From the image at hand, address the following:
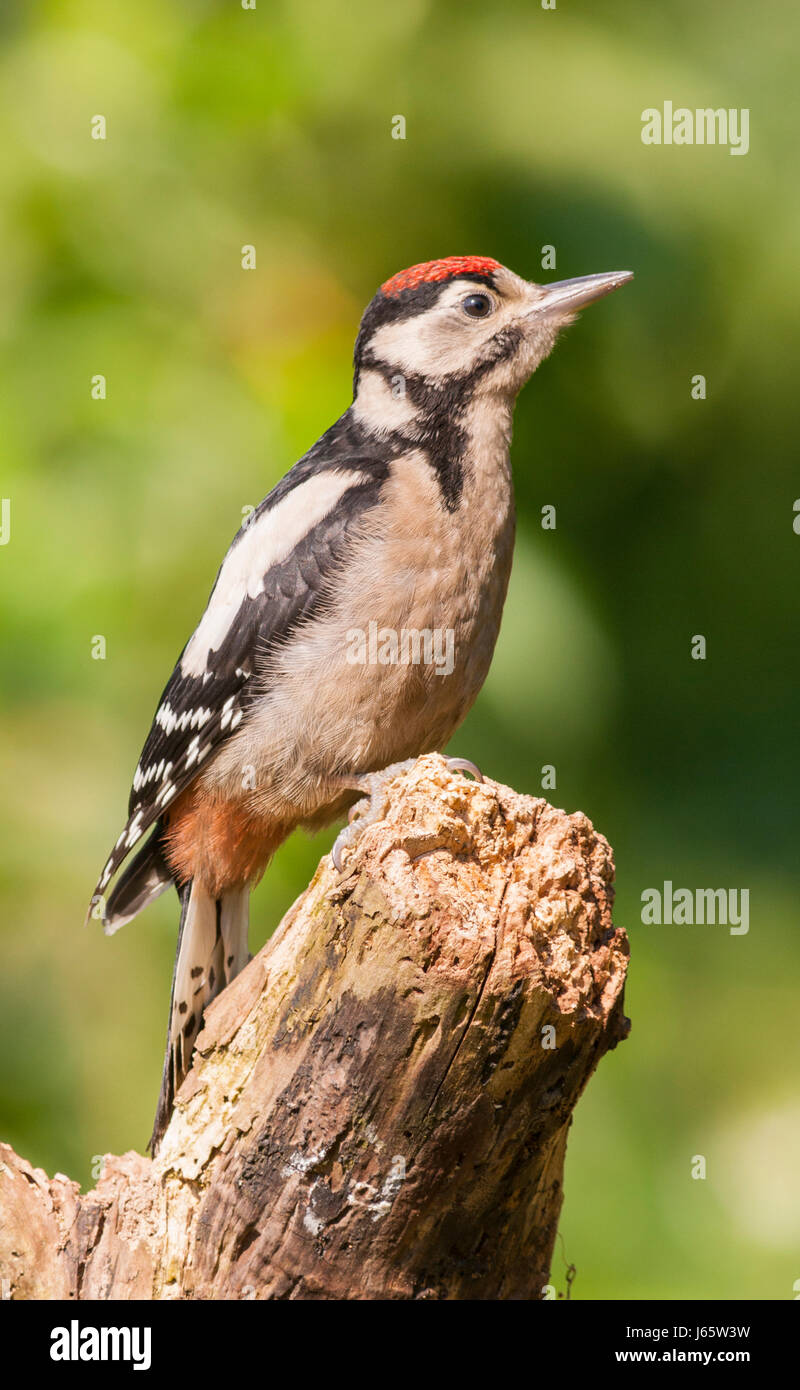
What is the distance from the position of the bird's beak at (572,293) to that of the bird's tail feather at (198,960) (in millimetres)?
1875

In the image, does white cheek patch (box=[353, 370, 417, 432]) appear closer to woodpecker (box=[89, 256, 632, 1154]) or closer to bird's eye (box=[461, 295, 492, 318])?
woodpecker (box=[89, 256, 632, 1154])

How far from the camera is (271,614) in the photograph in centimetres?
346

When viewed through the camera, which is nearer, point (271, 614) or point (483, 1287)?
point (483, 1287)

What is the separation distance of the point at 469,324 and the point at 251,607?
100 centimetres

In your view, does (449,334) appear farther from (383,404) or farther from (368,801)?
(368,801)

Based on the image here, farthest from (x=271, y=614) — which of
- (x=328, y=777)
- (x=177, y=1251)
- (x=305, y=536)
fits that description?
(x=177, y=1251)

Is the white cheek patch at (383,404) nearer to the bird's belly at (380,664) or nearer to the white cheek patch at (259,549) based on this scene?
the white cheek patch at (259,549)

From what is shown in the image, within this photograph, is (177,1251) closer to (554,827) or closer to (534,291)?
(554,827)

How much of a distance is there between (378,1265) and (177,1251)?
0.47m

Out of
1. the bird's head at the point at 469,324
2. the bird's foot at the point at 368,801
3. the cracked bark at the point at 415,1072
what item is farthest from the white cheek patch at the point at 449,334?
the cracked bark at the point at 415,1072

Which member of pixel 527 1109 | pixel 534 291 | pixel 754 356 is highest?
pixel 754 356

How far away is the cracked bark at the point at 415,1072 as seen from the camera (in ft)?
7.34

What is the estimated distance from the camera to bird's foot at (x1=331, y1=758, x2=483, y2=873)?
2.50m

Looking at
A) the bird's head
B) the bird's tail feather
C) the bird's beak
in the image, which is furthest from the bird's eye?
the bird's tail feather
